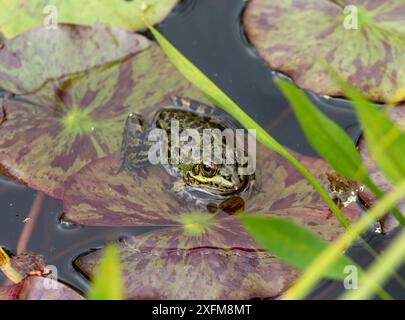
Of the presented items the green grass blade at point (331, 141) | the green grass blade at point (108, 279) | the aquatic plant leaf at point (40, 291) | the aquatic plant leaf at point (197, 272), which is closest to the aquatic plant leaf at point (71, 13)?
the aquatic plant leaf at point (197, 272)

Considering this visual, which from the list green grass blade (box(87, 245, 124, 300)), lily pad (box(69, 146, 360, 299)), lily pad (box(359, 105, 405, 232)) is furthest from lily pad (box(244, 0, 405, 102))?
green grass blade (box(87, 245, 124, 300))

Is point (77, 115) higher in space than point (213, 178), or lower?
higher

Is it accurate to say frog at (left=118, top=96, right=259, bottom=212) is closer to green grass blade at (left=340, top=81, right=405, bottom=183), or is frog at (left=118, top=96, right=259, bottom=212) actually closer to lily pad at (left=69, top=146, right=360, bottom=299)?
lily pad at (left=69, top=146, right=360, bottom=299)

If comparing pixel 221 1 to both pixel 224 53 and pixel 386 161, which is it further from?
pixel 386 161

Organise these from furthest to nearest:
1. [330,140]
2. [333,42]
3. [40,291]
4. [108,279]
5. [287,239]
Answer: [333,42] → [40,291] → [330,140] → [287,239] → [108,279]

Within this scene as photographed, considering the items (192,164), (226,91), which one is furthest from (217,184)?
(226,91)

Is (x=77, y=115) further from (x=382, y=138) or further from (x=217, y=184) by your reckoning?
(x=382, y=138)
